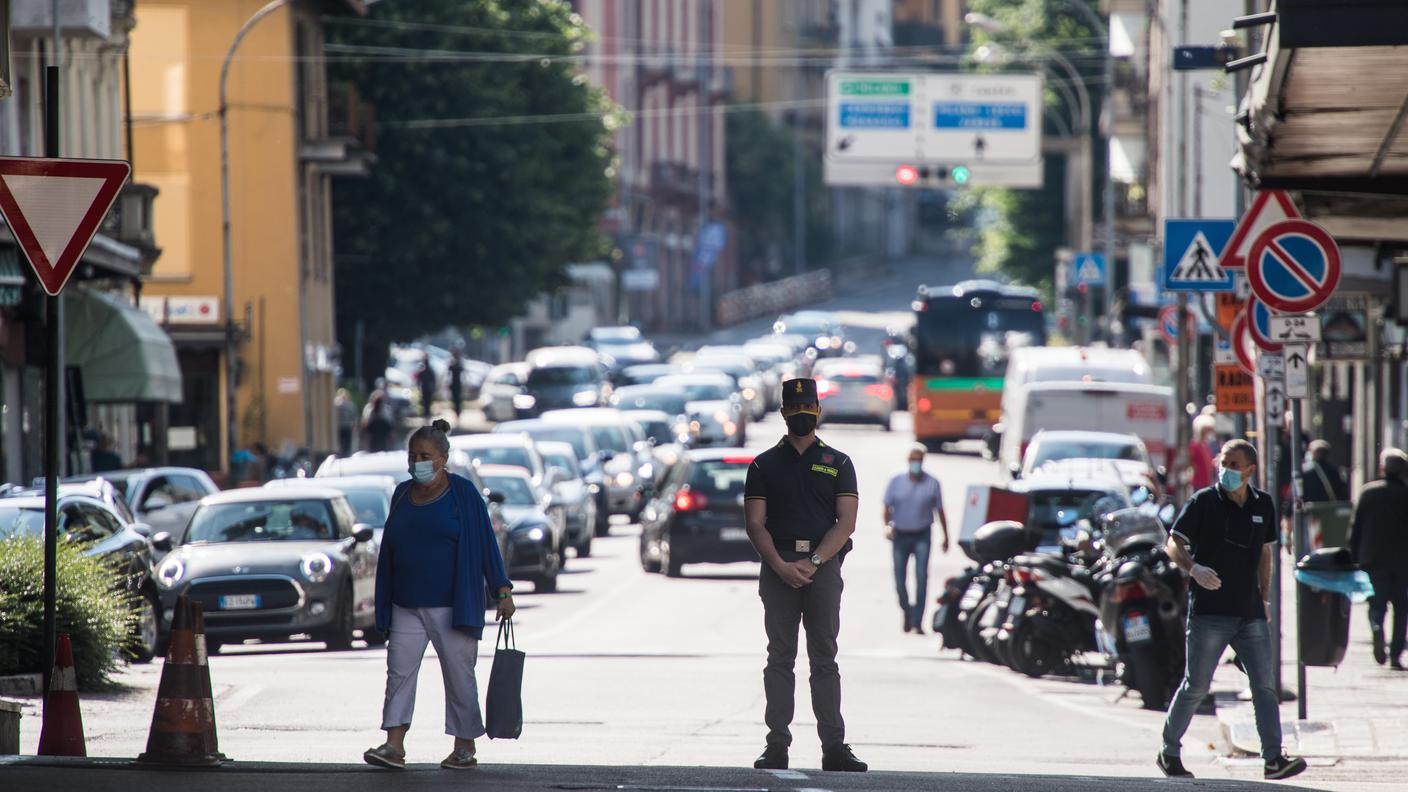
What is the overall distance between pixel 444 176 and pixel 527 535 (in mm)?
28394

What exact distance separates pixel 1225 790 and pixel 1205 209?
4172 cm

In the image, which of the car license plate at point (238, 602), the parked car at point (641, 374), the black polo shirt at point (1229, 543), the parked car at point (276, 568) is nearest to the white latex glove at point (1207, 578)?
the black polo shirt at point (1229, 543)

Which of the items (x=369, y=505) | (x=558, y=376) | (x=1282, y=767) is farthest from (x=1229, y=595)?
(x=558, y=376)

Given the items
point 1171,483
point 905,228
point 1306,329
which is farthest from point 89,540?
point 905,228

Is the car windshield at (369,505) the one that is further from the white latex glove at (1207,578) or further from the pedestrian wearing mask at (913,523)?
the white latex glove at (1207,578)

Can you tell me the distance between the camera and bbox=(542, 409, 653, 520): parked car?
3822 centimetres

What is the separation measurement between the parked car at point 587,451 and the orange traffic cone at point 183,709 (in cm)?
2451

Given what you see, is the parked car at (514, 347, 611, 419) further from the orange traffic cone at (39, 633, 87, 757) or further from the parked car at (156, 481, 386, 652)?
the orange traffic cone at (39, 633, 87, 757)

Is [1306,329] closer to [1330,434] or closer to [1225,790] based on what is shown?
[1225,790]

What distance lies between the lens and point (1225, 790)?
10922mm

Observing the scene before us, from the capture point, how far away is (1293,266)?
1474 centimetres

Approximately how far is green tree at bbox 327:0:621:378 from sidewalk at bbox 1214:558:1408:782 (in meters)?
35.2

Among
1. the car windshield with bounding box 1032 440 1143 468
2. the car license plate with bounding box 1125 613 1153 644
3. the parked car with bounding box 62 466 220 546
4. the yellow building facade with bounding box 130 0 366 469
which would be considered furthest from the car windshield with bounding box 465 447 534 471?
the car license plate with bounding box 1125 613 1153 644

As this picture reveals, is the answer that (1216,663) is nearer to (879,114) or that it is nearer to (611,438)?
(611,438)
